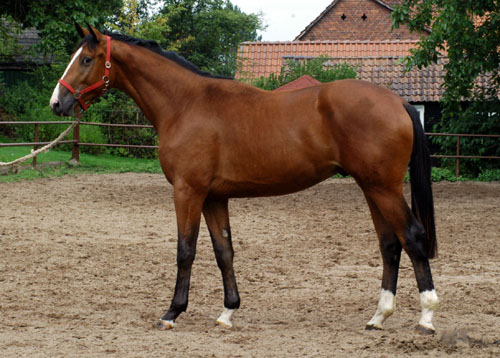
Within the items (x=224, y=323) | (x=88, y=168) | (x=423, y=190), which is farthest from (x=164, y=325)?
(x=88, y=168)

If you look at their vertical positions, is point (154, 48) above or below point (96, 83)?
above

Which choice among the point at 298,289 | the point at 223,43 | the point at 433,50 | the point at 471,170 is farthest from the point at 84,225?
the point at 223,43

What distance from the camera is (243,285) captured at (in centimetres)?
615

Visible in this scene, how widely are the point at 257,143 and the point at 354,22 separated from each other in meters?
30.4

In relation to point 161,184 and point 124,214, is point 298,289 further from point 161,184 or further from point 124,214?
point 161,184

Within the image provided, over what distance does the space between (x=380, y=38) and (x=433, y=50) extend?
20.9 metres

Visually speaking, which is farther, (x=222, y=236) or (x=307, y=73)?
(x=307, y=73)

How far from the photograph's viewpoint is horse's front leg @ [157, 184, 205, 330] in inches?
188

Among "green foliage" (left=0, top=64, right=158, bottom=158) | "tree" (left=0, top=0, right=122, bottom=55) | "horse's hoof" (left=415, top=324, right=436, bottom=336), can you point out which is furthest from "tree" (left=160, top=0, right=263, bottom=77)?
"horse's hoof" (left=415, top=324, right=436, bottom=336)

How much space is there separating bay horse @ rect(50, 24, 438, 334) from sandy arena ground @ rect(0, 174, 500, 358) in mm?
336

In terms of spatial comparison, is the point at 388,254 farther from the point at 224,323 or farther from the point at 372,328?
the point at 224,323

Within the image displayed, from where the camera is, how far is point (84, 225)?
368 inches

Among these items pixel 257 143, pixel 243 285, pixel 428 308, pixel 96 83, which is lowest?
pixel 243 285

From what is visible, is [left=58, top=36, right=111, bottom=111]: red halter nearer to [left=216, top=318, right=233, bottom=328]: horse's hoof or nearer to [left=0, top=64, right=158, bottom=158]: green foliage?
[left=216, top=318, right=233, bottom=328]: horse's hoof
